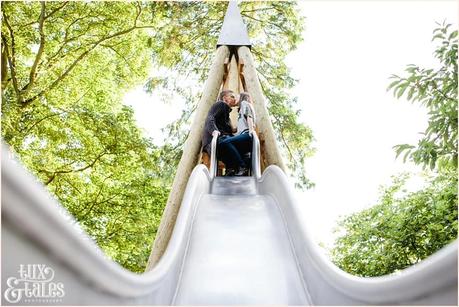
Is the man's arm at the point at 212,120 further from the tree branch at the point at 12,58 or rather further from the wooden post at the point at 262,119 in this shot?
the tree branch at the point at 12,58

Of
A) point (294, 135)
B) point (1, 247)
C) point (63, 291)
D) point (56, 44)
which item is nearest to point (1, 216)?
point (1, 247)

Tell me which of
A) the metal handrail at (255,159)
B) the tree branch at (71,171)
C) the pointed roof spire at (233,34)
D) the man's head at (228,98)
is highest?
the pointed roof spire at (233,34)

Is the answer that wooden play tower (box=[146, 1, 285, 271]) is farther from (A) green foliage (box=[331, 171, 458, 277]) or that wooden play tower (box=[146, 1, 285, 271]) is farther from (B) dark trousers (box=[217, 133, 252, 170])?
(A) green foliage (box=[331, 171, 458, 277])

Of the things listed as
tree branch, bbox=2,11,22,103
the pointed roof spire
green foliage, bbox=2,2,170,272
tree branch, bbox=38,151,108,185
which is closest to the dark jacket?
the pointed roof spire

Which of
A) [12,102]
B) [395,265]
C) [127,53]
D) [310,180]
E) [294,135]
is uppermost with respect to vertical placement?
[127,53]

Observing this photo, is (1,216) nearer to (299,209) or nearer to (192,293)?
(192,293)

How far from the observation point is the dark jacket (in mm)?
5770

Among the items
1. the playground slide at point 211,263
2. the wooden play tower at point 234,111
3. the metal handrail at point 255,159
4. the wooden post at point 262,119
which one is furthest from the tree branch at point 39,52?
the playground slide at point 211,263

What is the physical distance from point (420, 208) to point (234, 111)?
4010 mm

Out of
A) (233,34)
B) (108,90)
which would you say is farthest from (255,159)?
(108,90)

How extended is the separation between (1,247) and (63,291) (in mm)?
259

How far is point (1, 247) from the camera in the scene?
953 mm

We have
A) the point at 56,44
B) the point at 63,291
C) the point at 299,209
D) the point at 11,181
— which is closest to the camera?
the point at 11,181

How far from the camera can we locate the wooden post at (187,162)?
4000mm
